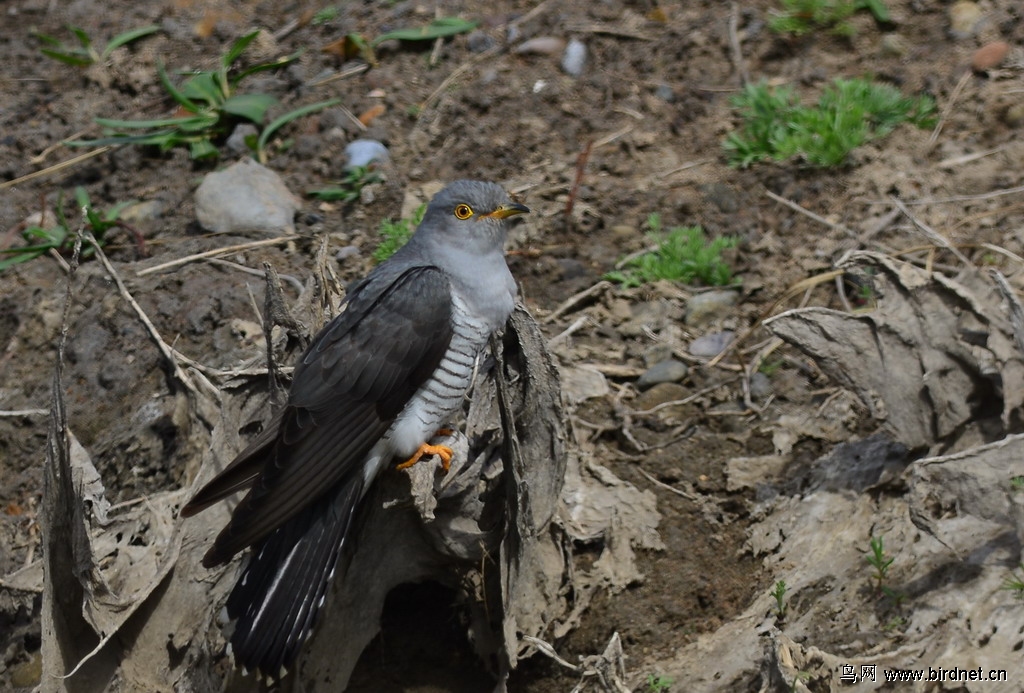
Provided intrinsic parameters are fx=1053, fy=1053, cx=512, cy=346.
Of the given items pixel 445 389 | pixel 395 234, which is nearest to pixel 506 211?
pixel 445 389

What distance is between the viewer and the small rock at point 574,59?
581cm

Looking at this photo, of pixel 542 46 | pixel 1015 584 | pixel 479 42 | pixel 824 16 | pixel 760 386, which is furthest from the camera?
pixel 479 42

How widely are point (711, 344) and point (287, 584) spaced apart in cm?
222

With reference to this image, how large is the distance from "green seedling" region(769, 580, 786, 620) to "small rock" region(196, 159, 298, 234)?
2921 millimetres

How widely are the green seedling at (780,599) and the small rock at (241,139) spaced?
11.8ft

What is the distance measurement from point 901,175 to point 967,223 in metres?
0.44

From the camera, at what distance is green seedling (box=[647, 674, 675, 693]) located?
3367mm

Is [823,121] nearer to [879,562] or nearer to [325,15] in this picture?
[879,562]

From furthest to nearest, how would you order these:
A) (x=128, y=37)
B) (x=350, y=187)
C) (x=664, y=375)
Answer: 1. (x=128, y=37)
2. (x=350, y=187)
3. (x=664, y=375)

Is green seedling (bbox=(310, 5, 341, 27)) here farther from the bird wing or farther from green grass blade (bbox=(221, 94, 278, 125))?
the bird wing

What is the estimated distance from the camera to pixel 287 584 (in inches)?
125

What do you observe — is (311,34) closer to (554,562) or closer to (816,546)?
(554,562)

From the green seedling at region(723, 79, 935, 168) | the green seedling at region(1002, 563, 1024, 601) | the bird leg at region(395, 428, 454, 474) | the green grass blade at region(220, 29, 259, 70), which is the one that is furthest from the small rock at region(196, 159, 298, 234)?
the green seedling at region(1002, 563, 1024, 601)

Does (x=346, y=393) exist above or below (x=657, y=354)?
above
